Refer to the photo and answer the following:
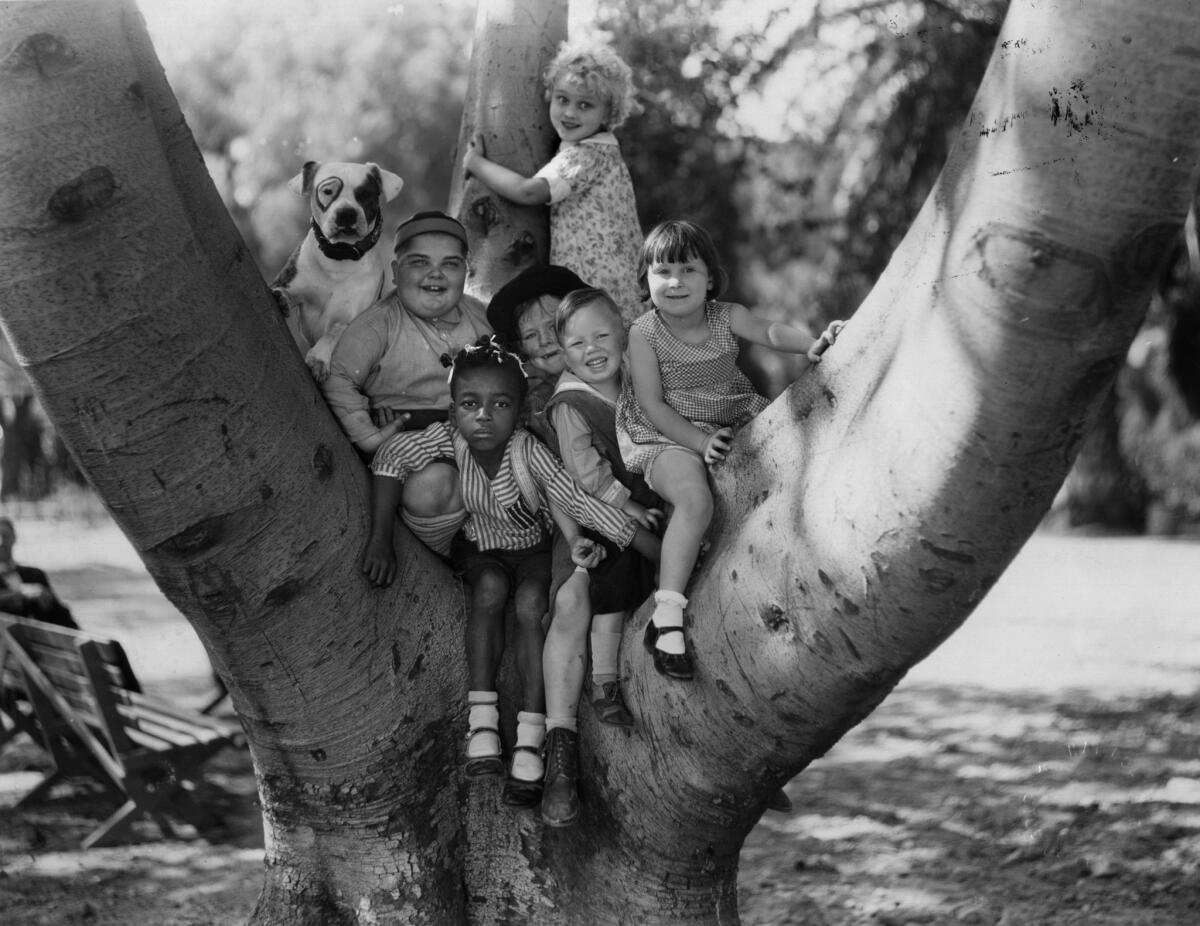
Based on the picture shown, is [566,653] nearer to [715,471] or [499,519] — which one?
[499,519]

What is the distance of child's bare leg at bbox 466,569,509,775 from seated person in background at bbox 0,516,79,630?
5677 millimetres

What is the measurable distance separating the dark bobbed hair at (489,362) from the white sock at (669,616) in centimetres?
73

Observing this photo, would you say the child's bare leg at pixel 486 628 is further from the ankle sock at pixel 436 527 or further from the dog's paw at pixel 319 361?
the dog's paw at pixel 319 361

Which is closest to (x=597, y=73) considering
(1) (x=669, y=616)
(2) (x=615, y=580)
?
(2) (x=615, y=580)

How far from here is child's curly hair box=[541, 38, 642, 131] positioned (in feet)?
13.9

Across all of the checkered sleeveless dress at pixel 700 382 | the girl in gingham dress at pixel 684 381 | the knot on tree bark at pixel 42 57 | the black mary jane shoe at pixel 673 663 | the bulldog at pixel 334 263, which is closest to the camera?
the knot on tree bark at pixel 42 57

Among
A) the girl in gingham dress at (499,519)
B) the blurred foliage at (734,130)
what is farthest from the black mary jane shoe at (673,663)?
the blurred foliage at (734,130)

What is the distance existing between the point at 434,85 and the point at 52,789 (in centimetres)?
630

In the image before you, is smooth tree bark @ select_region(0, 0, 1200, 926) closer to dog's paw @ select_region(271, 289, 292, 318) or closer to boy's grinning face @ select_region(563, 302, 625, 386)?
boy's grinning face @ select_region(563, 302, 625, 386)

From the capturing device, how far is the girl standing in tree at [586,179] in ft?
13.9

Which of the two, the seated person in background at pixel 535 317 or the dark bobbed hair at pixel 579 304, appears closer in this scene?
the dark bobbed hair at pixel 579 304

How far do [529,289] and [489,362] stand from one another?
0.44m

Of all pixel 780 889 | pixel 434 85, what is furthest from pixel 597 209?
pixel 434 85

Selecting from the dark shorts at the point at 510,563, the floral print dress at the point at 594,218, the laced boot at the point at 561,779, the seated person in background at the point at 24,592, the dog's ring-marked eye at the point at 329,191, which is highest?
the seated person in background at the point at 24,592
